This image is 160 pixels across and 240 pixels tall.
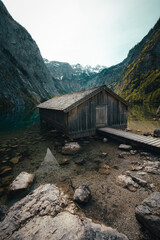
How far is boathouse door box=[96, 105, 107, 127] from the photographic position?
1190 centimetres

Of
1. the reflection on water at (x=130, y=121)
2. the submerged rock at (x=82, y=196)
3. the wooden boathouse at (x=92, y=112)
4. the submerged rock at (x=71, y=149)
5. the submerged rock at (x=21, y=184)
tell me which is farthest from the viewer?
the reflection on water at (x=130, y=121)

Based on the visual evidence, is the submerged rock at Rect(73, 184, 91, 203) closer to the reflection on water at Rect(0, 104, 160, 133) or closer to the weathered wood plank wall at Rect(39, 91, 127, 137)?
the weathered wood plank wall at Rect(39, 91, 127, 137)

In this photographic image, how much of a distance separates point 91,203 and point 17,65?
74679mm

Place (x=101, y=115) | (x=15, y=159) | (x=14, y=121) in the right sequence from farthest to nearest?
(x=14, y=121)
(x=101, y=115)
(x=15, y=159)

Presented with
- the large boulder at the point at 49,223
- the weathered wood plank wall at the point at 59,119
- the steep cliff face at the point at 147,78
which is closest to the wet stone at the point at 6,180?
the large boulder at the point at 49,223

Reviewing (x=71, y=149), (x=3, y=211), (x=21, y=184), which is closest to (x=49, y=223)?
(x=3, y=211)

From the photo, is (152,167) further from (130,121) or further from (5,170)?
(130,121)

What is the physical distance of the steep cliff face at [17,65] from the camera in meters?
46.8

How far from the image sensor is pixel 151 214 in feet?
10.5

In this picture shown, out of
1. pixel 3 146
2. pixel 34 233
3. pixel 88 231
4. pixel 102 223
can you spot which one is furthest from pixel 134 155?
pixel 3 146

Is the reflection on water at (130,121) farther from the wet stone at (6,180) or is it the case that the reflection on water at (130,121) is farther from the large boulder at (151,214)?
the wet stone at (6,180)

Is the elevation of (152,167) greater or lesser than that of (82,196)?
greater

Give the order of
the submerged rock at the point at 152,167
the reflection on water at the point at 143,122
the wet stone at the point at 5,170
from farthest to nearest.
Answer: the reflection on water at the point at 143,122 → the wet stone at the point at 5,170 → the submerged rock at the point at 152,167

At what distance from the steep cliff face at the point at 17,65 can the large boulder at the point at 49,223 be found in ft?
154
